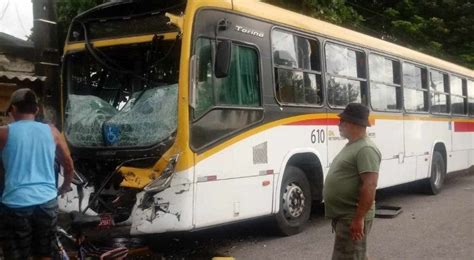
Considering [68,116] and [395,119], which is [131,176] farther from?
[395,119]

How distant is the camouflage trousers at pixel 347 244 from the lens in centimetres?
382

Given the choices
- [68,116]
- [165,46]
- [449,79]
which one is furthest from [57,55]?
[449,79]

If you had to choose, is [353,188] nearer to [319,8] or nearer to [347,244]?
[347,244]

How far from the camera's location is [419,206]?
9992 mm

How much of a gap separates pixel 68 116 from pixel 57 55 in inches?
90.1

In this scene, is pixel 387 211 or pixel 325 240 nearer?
pixel 325 240

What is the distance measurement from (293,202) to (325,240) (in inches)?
25.3

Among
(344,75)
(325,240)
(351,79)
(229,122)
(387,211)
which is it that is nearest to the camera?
(229,122)

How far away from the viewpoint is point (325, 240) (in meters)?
7.10

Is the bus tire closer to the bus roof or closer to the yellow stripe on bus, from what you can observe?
the bus roof

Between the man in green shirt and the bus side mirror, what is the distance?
77.3 inches

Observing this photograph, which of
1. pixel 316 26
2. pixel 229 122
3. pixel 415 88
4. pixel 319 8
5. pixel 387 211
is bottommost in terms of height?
pixel 387 211

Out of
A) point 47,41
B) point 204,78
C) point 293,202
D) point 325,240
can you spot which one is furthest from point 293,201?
point 47,41

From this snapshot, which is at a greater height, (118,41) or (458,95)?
(458,95)
